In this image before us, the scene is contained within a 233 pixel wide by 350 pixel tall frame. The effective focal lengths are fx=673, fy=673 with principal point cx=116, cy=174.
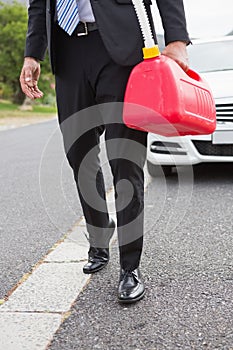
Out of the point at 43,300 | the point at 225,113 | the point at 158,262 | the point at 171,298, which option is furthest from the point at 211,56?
the point at 43,300

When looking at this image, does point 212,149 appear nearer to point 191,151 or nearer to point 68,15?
point 191,151

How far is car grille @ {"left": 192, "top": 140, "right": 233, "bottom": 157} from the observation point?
6449mm

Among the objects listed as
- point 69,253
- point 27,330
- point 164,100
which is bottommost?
point 69,253

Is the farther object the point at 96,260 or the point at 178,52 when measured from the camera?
the point at 96,260

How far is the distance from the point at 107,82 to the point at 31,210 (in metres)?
2.70

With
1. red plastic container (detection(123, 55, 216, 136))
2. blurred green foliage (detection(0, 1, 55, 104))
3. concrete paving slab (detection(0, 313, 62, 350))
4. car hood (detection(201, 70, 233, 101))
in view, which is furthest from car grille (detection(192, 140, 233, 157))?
blurred green foliage (detection(0, 1, 55, 104))

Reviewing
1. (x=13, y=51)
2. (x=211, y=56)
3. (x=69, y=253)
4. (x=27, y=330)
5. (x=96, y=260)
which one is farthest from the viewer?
(x=13, y=51)

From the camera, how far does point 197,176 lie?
6918 millimetres

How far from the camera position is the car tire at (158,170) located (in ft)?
22.8

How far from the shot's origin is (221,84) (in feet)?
21.7

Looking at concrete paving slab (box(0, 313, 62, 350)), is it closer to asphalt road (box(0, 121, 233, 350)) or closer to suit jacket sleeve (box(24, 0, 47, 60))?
asphalt road (box(0, 121, 233, 350))

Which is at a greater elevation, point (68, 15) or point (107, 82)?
point (68, 15)

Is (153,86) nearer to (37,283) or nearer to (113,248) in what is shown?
(37,283)

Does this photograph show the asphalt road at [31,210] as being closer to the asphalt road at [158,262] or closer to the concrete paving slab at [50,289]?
the asphalt road at [158,262]
